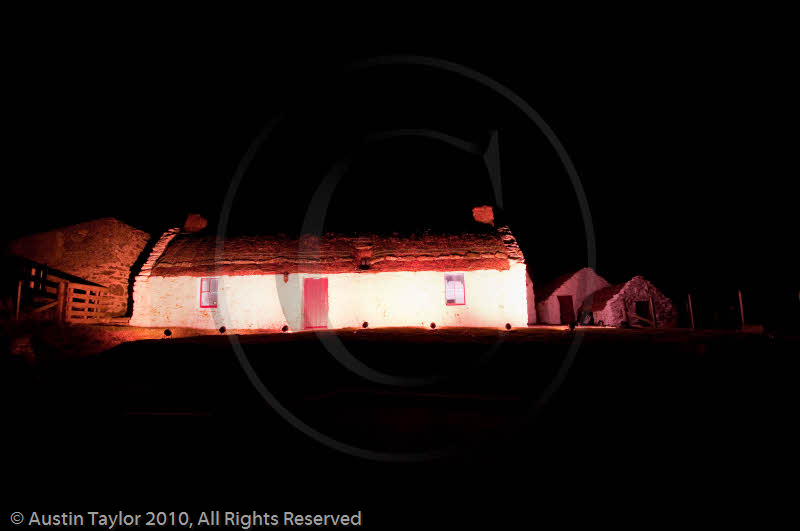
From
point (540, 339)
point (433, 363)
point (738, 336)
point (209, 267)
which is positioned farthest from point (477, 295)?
point (209, 267)

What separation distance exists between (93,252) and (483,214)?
17697 mm

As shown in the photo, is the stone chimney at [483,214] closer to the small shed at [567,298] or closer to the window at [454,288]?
the window at [454,288]

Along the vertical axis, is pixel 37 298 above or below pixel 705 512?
above

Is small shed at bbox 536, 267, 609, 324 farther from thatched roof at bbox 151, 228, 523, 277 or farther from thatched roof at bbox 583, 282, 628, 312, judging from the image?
thatched roof at bbox 151, 228, 523, 277

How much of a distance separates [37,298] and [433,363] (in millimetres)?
15110

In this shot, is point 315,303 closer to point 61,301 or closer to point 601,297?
point 61,301

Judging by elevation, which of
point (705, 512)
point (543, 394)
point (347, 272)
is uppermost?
point (347, 272)

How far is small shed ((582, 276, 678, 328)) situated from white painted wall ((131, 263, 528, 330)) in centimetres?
897

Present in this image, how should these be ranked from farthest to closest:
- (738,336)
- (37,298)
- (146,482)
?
(37,298) < (738,336) < (146,482)

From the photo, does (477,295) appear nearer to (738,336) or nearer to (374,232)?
(374,232)

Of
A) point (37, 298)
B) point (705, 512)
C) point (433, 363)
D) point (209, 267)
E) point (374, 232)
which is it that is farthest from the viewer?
point (374, 232)

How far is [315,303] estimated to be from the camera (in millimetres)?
15312

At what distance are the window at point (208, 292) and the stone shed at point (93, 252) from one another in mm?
5768

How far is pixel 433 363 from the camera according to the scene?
356 inches
